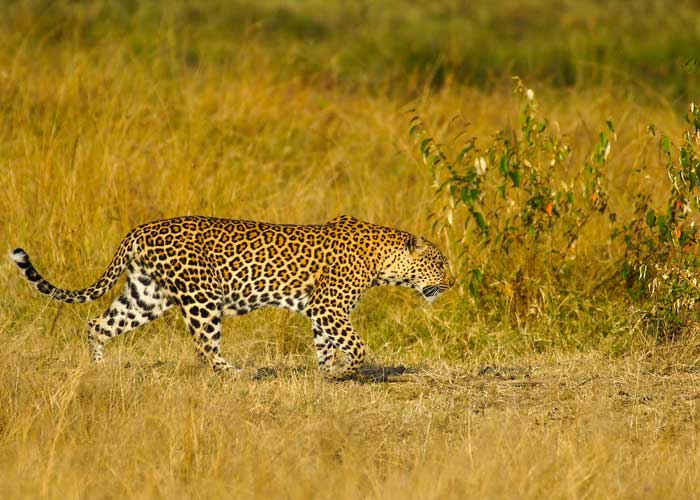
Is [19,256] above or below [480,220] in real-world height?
below

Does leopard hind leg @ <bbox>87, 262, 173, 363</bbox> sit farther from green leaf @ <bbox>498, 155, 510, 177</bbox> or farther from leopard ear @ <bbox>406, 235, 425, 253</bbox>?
green leaf @ <bbox>498, 155, 510, 177</bbox>

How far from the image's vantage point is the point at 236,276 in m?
7.38

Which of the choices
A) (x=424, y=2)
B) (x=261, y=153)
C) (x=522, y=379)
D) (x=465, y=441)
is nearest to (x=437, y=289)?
(x=522, y=379)

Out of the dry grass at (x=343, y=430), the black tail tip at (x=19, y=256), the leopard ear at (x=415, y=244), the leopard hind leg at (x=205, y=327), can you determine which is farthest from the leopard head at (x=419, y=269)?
the black tail tip at (x=19, y=256)

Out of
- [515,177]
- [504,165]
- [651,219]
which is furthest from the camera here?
[515,177]

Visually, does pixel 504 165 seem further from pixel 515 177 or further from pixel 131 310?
pixel 131 310

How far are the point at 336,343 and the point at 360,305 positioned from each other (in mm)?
1690

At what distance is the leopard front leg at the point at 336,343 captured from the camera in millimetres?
7227

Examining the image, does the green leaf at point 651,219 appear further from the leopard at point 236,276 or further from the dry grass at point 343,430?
the leopard at point 236,276

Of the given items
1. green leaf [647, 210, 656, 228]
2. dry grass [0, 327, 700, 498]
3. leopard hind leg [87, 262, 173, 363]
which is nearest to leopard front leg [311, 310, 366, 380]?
dry grass [0, 327, 700, 498]

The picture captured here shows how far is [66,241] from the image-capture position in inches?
363

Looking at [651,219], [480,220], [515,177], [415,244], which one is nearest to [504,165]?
[515,177]

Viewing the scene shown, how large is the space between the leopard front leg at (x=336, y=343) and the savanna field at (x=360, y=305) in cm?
10

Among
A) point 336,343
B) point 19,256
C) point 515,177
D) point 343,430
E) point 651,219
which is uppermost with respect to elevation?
point 515,177
